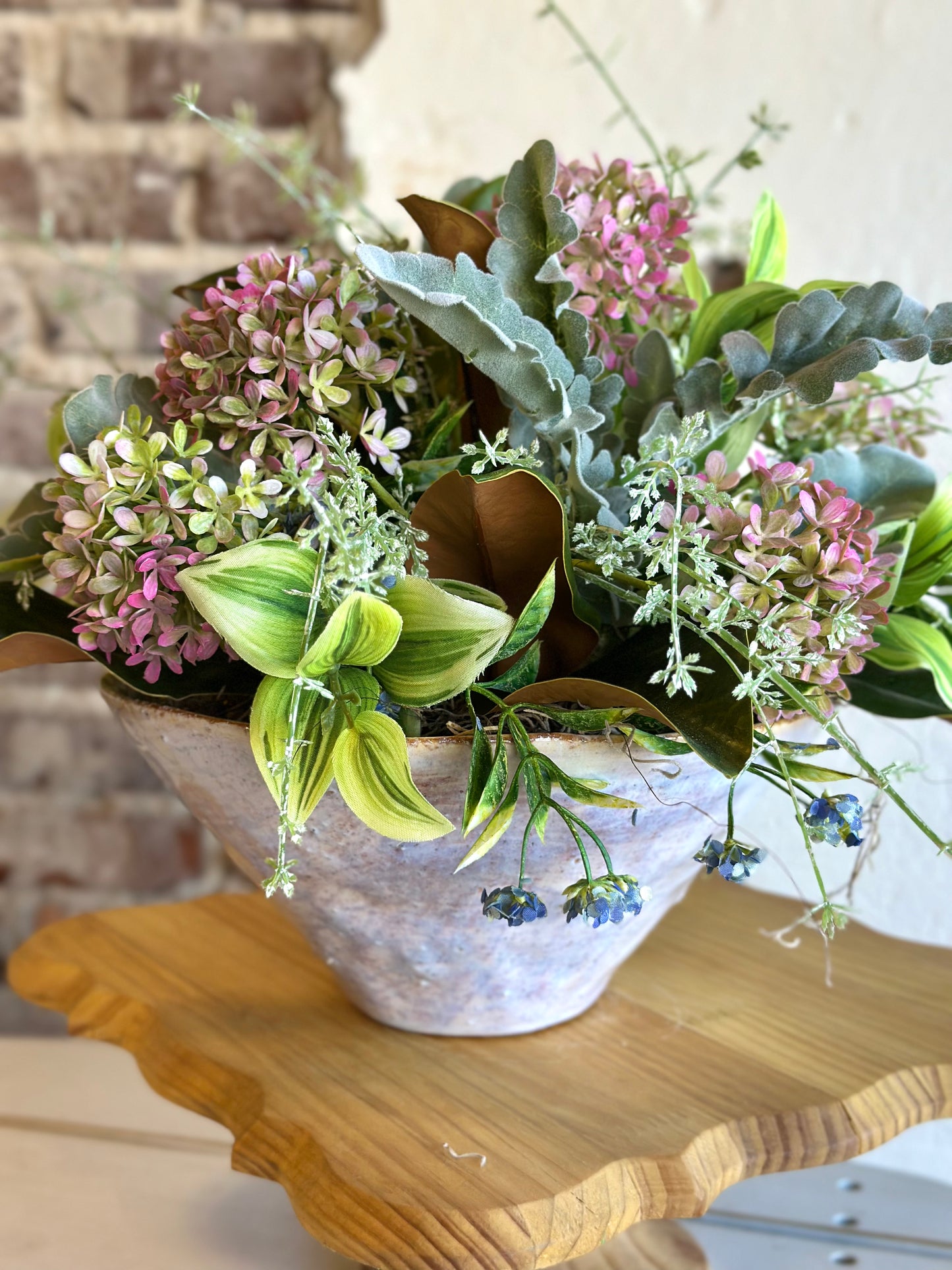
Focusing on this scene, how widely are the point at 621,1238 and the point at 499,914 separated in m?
0.27

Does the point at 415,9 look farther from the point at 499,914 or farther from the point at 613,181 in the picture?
the point at 499,914

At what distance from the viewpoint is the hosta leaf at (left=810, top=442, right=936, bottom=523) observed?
449 millimetres

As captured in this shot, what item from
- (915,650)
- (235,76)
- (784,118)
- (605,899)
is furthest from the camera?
(235,76)

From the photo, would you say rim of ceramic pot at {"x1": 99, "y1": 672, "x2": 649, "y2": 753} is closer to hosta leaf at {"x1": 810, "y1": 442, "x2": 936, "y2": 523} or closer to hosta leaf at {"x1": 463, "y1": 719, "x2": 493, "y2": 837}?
hosta leaf at {"x1": 463, "y1": 719, "x2": 493, "y2": 837}

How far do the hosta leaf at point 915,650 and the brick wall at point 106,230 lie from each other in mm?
616

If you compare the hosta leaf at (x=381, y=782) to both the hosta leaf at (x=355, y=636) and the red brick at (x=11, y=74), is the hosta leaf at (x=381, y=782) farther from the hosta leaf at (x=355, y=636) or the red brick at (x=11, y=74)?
the red brick at (x=11, y=74)

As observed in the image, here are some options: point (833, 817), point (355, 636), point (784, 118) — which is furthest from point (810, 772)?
point (784, 118)

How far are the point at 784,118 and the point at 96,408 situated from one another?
0.56m

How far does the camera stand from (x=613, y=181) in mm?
420

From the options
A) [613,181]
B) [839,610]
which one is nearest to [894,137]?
[613,181]

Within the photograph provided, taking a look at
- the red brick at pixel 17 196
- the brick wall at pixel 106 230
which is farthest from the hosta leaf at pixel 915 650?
the red brick at pixel 17 196

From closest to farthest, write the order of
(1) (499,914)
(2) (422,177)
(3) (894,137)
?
(1) (499,914)
(3) (894,137)
(2) (422,177)

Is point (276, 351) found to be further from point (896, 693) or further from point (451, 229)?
point (896, 693)

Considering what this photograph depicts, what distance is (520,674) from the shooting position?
371 mm
